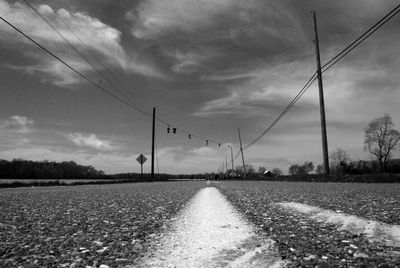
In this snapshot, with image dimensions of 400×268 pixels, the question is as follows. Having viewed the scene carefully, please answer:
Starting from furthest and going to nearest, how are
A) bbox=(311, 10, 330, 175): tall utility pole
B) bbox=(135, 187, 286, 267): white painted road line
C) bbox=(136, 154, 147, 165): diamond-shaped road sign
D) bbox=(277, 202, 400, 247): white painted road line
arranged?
bbox=(136, 154, 147, 165): diamond-shaped road sign < bbox=(311, 10, 330, 175): tall utility pole < bbox=(277, 202, 400, 247): white painted road line < bbox=(135, 187, 286, 267): white painted road line

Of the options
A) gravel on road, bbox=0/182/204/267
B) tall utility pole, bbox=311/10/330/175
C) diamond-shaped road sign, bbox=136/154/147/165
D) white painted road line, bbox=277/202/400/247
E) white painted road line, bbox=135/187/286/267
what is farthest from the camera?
diamond-shaped road sign, bbox=136/154/147/165

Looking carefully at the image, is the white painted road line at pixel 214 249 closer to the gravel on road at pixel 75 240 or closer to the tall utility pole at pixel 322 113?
the gravel on road at pixel 75 240

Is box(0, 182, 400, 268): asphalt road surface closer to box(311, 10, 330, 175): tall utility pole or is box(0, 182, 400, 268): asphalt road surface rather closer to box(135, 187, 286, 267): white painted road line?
box(135, 187, 286, 267): white painted road line

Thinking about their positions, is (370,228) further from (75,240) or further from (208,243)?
(75,240)

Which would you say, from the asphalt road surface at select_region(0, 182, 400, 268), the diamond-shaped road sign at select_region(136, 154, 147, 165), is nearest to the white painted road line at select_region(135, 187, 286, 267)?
the asphalt road surface at select_region(0, 182, 400, 268)

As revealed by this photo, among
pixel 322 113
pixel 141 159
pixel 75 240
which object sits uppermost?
pixel 322 113

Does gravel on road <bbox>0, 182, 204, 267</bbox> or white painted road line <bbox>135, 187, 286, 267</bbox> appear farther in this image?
gravel on road <bbox>0, 182, 204, 267</bbox>

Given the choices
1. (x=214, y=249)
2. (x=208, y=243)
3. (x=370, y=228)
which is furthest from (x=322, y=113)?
(x=214, y=249)

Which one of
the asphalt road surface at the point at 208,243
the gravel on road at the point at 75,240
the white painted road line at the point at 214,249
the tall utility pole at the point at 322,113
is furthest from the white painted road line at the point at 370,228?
the tall utility pole at the point at 322,113

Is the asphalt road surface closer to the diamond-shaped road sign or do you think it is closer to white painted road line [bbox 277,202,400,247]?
white painted road line [bbox 277,202,400,247]

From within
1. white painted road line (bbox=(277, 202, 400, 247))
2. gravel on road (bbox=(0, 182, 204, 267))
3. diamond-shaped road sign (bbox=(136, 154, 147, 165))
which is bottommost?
gravel on road (bbox=(0, 182, 204, 267))

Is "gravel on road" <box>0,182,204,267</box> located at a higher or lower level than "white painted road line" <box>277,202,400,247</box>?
lower

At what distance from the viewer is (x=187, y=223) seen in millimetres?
3609

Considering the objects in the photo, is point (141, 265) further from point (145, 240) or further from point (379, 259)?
point (379, 259)
